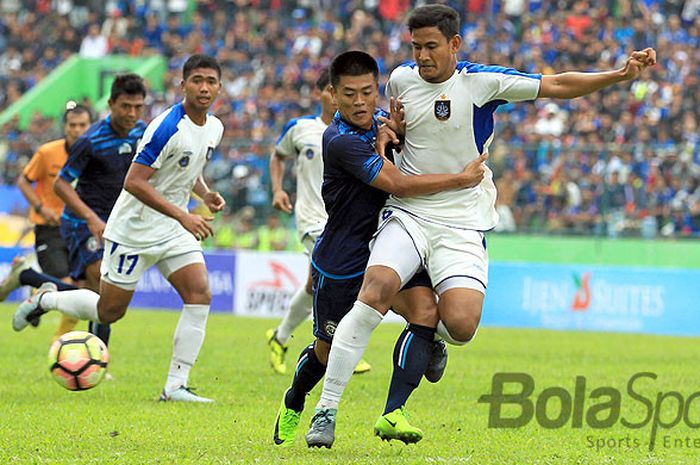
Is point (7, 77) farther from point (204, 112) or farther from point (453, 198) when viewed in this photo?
point (453, 198)

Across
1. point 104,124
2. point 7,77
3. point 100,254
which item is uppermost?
point 7,77

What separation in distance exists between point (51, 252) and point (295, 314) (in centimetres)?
301

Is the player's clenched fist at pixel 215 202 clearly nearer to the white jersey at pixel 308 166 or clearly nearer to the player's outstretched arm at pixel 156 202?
the player's outstretched arm at pixel 156 202

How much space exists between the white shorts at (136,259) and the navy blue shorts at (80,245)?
128 cm

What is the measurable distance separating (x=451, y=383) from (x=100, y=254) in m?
3.18

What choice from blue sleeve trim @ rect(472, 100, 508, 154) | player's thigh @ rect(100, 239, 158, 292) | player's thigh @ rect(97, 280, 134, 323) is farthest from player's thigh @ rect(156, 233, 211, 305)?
blue sleeve trim @ rect(472, 100, 508, 154)

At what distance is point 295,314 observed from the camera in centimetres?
1179

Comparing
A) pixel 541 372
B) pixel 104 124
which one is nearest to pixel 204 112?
pixel 104 124

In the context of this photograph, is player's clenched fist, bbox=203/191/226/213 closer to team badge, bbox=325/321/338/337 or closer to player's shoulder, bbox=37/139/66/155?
team badge, bbox=325/321/338/337

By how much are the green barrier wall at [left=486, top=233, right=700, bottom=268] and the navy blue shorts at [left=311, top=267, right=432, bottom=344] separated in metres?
13.3

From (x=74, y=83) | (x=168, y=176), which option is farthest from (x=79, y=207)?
(x=74, y=83)

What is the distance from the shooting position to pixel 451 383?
11180 millimetres

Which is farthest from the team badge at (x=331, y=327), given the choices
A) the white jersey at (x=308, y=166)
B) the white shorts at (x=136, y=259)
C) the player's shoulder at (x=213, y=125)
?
the white jersey at (x=308, y=166)

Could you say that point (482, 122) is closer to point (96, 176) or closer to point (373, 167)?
point (373, 167)
